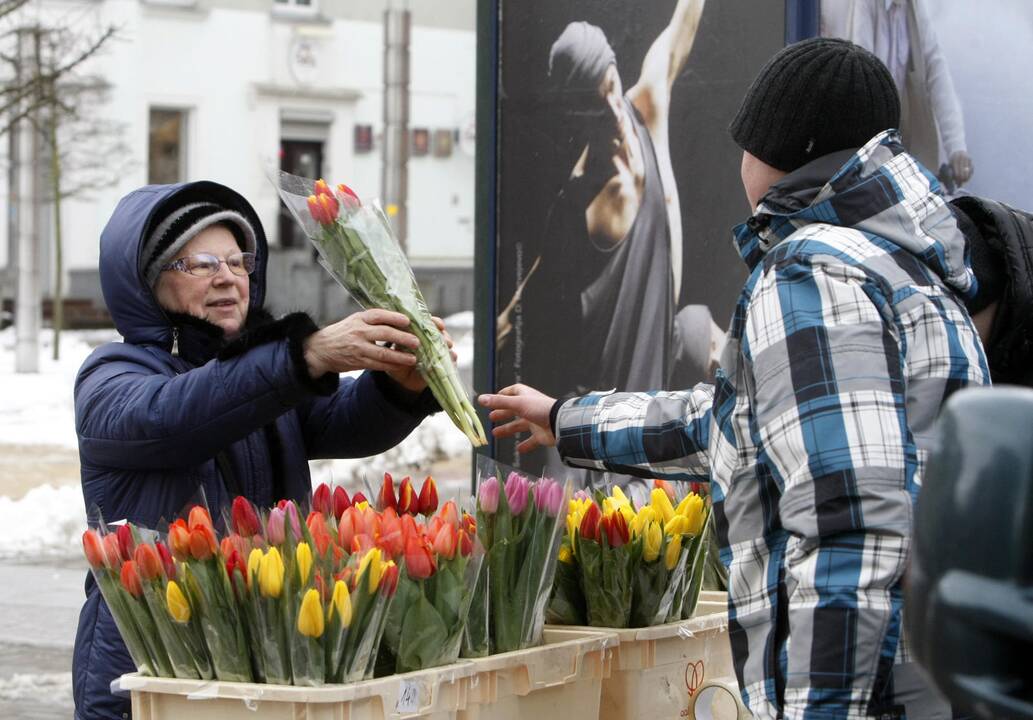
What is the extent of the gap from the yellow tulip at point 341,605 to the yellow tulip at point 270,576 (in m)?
0.10

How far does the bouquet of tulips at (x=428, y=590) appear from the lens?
8.58ft

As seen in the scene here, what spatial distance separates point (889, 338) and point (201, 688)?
1.22 meters

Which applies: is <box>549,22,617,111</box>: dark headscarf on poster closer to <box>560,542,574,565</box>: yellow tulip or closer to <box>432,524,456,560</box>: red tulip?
<box>560,542,574,565</box>: yellow tulip

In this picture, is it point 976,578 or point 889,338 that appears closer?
point 976,578

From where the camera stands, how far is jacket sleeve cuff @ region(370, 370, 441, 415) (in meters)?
3.35

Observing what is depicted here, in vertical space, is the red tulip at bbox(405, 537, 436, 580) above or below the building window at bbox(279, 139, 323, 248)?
below

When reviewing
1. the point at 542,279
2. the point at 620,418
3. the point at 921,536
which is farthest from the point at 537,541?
the point at 542,279

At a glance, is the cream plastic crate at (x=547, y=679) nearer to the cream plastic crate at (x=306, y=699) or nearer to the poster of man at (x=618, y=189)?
the cream plastic crate at (x=306, y=699)

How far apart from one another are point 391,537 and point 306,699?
1.11ft

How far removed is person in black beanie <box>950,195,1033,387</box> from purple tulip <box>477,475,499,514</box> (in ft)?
2.98

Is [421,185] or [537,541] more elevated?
[421,185]

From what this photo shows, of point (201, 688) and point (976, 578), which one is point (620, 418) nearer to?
point (201, 688)

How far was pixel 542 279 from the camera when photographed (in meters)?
5.38

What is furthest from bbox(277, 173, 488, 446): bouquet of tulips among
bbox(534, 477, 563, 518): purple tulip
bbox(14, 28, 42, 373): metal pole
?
bbox(14, 28, 42, 373): metal pole
